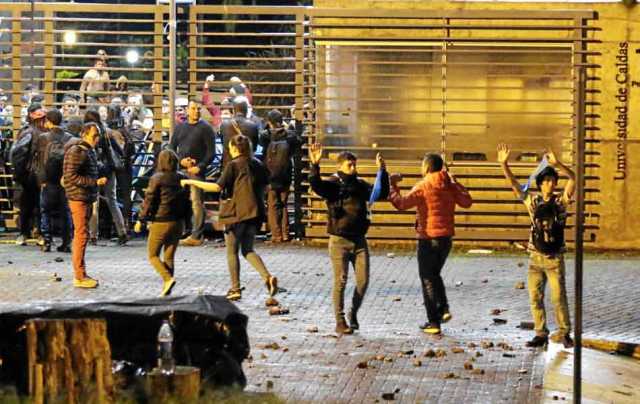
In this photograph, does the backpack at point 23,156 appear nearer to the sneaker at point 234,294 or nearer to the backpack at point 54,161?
the backpack at point 54,161

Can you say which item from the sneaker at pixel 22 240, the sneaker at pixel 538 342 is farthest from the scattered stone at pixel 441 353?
the sneaker at pixel 22 240

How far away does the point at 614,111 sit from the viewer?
20.4 metres

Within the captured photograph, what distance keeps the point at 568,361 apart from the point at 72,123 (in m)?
10.4

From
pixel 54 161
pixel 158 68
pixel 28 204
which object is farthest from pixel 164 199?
pixel 158 68

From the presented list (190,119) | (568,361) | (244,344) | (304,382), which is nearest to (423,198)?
(568,361)

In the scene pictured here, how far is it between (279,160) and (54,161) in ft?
10.5

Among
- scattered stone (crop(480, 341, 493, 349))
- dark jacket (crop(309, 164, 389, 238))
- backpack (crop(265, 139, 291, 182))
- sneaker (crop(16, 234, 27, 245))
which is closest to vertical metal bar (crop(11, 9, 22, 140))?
sneaker (crop(16, 234, 27, 245))

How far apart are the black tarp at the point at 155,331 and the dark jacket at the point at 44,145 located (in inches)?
403

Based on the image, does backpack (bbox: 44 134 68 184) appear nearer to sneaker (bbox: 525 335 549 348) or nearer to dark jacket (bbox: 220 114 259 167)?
dark jacket (bbox: 220 114 259 167)

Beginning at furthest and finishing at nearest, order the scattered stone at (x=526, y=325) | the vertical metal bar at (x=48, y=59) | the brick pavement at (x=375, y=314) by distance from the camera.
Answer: the vertical metal bar at (x=48, y=59)
the scattered stone at (x=526, y=325)
the brick pavement at (x=375, y=314)

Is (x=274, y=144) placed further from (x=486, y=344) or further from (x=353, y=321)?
(x=486, y=344)

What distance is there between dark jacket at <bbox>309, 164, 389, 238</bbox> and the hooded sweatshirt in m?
0.23

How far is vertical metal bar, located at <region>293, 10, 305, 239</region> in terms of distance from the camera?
2088 centimetres

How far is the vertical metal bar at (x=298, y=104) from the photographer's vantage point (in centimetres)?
2088
